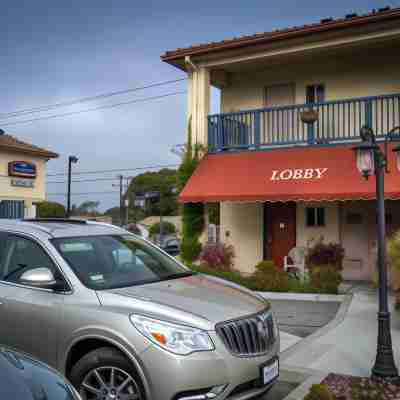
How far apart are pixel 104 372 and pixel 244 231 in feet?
39.9

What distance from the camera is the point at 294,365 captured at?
6422 millimetres

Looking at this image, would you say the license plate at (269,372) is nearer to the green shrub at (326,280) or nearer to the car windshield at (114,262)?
the car windshield at (114,262)

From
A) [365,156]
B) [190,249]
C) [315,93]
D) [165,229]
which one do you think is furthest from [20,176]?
[365,156]

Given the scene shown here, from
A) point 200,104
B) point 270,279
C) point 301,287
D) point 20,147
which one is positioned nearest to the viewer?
point 301,287

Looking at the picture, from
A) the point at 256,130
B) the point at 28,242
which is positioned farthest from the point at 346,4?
the point at 28,242

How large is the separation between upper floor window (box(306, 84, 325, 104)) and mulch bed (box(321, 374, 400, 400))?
11.4 metres

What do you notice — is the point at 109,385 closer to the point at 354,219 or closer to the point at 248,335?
the point at 248,335

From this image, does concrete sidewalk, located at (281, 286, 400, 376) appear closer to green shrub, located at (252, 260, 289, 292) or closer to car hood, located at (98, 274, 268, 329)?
car hood, located at (98, 274, 268, 329)

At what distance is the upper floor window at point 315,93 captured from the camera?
16.0 metres

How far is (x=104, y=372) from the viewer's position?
429 centimetres

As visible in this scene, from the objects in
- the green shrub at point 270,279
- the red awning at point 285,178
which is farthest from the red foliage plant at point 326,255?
the red awning at point 285,178

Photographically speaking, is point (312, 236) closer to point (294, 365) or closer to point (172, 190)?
point (294, 365)

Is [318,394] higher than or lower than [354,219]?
lower

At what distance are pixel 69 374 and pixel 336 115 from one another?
12.7 meters
